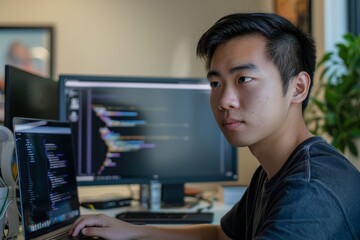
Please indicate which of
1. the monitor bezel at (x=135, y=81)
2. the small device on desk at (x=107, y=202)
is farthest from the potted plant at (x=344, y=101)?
the small device on desk at (x=107, y=202)

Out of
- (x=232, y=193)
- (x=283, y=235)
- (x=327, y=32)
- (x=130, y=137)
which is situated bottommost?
(x=232, y=193)

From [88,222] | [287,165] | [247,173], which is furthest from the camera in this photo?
[247,173]

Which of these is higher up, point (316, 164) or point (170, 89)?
point (170, 89)

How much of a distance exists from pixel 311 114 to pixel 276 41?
1343mm

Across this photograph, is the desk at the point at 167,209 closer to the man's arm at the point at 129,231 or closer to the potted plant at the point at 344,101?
the man's arm at the point at 129,231

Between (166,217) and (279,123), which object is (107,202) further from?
(279,123)

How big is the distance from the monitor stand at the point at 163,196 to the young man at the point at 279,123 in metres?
0.70

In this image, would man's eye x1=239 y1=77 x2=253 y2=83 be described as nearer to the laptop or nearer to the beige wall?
the laptop

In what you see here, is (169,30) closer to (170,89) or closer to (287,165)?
(170,89)

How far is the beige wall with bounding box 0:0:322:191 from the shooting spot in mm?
2561

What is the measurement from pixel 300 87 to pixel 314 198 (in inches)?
12.8

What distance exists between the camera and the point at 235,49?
3.04 ft

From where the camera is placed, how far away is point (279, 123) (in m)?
0.93

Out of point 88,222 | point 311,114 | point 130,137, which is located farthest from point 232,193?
point 88,222
